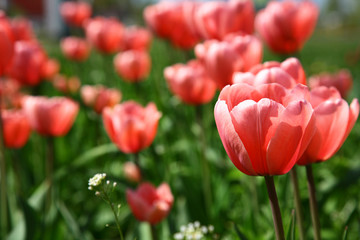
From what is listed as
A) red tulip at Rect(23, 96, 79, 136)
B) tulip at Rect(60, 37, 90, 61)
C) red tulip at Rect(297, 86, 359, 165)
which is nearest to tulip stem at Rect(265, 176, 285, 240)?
red tulip at Rect(297, 86, 359, 165)

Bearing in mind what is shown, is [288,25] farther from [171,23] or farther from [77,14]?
[77,14]

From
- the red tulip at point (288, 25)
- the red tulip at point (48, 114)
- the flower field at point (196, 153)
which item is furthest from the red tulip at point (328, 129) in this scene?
the red tulip at point (48, 114)

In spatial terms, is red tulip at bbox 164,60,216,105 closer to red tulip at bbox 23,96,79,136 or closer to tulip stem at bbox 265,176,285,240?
red tulip at bbox 23,96,79,136

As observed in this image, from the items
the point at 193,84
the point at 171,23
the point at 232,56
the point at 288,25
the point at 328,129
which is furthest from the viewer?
the point at 171,23

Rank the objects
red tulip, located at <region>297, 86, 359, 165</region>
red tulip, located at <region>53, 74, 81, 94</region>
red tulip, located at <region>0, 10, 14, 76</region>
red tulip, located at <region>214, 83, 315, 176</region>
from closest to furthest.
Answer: red tulip, located at <region>214, 83, 315, 176</region>, red tulip, located at <region>297, 86, 359, 165</region>, red tulip, located at <region>0, 10, 14, 76</region>, red tulip, located at <region>53, 74, 81, 94</region>

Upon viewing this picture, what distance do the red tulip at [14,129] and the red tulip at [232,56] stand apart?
2.87 feet

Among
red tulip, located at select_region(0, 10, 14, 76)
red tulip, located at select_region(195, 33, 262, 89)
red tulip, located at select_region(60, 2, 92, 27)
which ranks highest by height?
red tulip, located at select_region(0, 10, 14, 76)

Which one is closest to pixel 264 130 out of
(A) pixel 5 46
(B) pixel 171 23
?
(A) pixel 5 46

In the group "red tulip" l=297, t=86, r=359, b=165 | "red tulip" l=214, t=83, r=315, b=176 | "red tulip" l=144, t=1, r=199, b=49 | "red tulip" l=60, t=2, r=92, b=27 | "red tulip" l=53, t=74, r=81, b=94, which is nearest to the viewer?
"red tulip" l=214, t=83, r=315, b=176

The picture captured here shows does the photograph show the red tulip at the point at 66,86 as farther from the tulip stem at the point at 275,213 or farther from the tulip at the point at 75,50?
the tulip stem at the point at 275,213

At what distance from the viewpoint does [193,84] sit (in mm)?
2031

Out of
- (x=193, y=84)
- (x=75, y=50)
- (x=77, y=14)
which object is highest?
(x=193, y=84)

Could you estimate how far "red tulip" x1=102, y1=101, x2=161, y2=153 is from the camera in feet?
5.25

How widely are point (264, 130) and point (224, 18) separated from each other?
3.94ft
